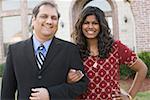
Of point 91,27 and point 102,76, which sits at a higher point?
point 91,27

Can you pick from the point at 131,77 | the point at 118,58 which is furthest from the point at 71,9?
the point at 118,58

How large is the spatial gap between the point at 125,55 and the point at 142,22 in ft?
35.4

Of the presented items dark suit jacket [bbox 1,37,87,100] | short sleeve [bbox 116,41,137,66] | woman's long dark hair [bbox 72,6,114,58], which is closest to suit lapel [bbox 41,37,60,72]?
dark suit jacket [bbox 1,37,87,100]

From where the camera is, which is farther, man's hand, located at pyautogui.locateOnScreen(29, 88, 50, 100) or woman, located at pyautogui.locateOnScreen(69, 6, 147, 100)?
woman, located at pyautogui.locateOnScreen(69, 6, 147, 100)

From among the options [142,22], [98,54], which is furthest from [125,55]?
[142,22]

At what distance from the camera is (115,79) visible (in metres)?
3.27

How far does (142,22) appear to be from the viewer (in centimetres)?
1393

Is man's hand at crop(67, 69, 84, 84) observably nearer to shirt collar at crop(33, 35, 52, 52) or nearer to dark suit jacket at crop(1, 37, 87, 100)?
dark suit jacket at crop(1, 37, 87, 100)

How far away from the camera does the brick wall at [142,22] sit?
13.8 m

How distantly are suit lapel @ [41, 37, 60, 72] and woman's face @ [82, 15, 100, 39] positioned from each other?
35cm

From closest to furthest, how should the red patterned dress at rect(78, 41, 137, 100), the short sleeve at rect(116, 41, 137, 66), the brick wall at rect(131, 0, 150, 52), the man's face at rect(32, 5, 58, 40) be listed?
the man's face at rect(32, 5, 58, 40) → the red patterned dress at rect(78, 41, 137, 100) → the short sleeve at rect(116, 41, 137, 66) → the brick wall at rect(131, 0, 150, 52)

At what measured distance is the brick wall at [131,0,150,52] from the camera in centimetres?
1380

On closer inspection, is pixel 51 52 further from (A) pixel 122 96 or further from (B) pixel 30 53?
(A) pixel 122 96

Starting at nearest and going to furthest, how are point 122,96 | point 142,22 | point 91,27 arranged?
point 91,27
point 122,96
point 142,22
